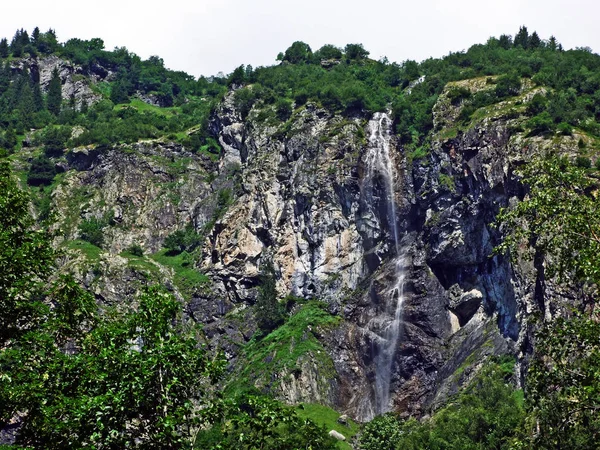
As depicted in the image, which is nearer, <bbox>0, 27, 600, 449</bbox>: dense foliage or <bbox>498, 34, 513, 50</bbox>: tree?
<bbox>0, 27, 600, 449</bbox>: dense foliage

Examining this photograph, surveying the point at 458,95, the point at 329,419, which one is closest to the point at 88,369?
the point at 329,419

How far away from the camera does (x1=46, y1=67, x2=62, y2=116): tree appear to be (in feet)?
567

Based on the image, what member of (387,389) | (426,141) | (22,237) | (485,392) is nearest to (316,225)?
(426,141)

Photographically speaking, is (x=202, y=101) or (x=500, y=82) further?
(x=202, y=101)

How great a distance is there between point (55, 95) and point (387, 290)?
10534 centimetres

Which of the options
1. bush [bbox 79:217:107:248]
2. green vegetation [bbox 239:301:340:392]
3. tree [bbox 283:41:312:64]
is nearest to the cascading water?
green vegetation [bbox 239:301:340:392]

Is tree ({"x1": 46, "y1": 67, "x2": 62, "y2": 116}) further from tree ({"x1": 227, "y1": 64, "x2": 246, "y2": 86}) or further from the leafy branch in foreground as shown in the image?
the leafy branch in foreground

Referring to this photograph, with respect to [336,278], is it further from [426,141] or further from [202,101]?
[202,101]

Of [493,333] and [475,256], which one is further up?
[475,256]

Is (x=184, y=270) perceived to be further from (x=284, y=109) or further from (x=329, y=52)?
(x=329, y=52)

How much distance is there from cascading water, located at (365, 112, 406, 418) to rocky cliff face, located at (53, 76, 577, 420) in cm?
16

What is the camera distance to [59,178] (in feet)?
456

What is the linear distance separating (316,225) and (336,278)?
8.35 meters

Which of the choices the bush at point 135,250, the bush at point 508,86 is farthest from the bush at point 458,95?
the bush at point 135,250
